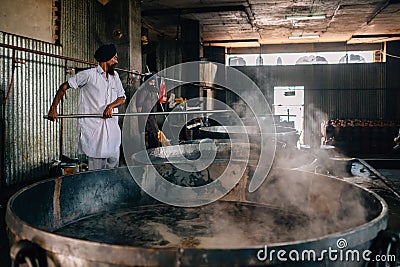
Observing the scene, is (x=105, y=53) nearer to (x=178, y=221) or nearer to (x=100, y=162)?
(x=100, y=162)

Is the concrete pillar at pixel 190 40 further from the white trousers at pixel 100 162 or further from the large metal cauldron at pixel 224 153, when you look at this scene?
the white trousers at pixel 100 162

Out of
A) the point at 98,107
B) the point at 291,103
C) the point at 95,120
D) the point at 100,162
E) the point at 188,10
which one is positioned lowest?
the point at 100,162

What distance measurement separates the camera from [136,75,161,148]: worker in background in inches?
312

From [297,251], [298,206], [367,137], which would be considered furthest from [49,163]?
[367,137]

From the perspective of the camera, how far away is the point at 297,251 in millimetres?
1297

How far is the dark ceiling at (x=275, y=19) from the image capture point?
1055cm

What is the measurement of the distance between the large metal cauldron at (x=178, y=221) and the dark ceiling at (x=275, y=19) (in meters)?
8.04

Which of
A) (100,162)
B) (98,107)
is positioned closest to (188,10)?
(98,107)

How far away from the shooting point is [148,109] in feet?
26.2

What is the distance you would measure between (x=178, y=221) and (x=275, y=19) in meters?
11.1

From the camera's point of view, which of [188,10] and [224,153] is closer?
[224,153]

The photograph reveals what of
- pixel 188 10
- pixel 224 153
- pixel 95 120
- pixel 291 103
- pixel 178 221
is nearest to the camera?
pixel 178 221

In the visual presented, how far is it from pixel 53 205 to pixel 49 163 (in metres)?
4.44

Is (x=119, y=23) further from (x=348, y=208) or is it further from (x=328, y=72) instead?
(x=328, y=72)
